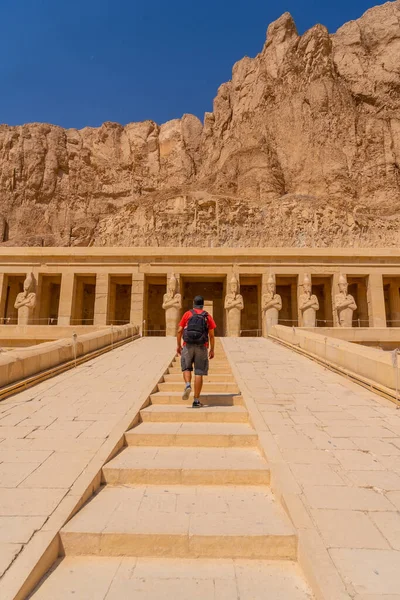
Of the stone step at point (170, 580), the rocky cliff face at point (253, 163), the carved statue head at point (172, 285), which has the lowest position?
the stone step at point (170, 580)

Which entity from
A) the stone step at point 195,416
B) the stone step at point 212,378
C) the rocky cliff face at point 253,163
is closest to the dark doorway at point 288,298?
the stone step at point 212,378

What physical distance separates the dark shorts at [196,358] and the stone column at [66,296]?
14979mm

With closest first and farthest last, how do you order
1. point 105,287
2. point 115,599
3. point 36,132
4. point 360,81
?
point 115,599 < point 105,287 < point 360,81 < point 36,132

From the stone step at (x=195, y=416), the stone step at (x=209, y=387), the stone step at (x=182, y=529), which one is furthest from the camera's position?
the stone step at (x=209, y=387)

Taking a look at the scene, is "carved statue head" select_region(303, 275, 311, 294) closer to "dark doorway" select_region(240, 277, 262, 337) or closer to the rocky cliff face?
"dark doorway" select_region(240, 277, 262, 337)

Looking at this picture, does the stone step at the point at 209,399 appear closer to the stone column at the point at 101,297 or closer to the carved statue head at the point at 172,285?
the carved statue head at the point at 172,285

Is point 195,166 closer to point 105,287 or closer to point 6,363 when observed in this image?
point 105,287

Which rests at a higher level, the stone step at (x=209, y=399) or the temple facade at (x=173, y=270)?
the temple facade at (x=173, y=270)

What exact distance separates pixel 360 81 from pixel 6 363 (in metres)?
54.0

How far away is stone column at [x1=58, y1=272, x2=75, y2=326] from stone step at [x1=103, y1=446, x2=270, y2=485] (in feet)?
53.9

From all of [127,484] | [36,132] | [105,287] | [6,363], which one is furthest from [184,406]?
[36,132]

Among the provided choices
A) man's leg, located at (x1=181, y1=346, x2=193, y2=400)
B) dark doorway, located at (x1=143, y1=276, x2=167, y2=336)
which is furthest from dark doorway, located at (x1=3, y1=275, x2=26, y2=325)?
man's leg, located at (x1=181, y1=346, x2=193, y2=400)

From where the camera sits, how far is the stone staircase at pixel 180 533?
1978mm

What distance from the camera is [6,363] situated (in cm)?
557
